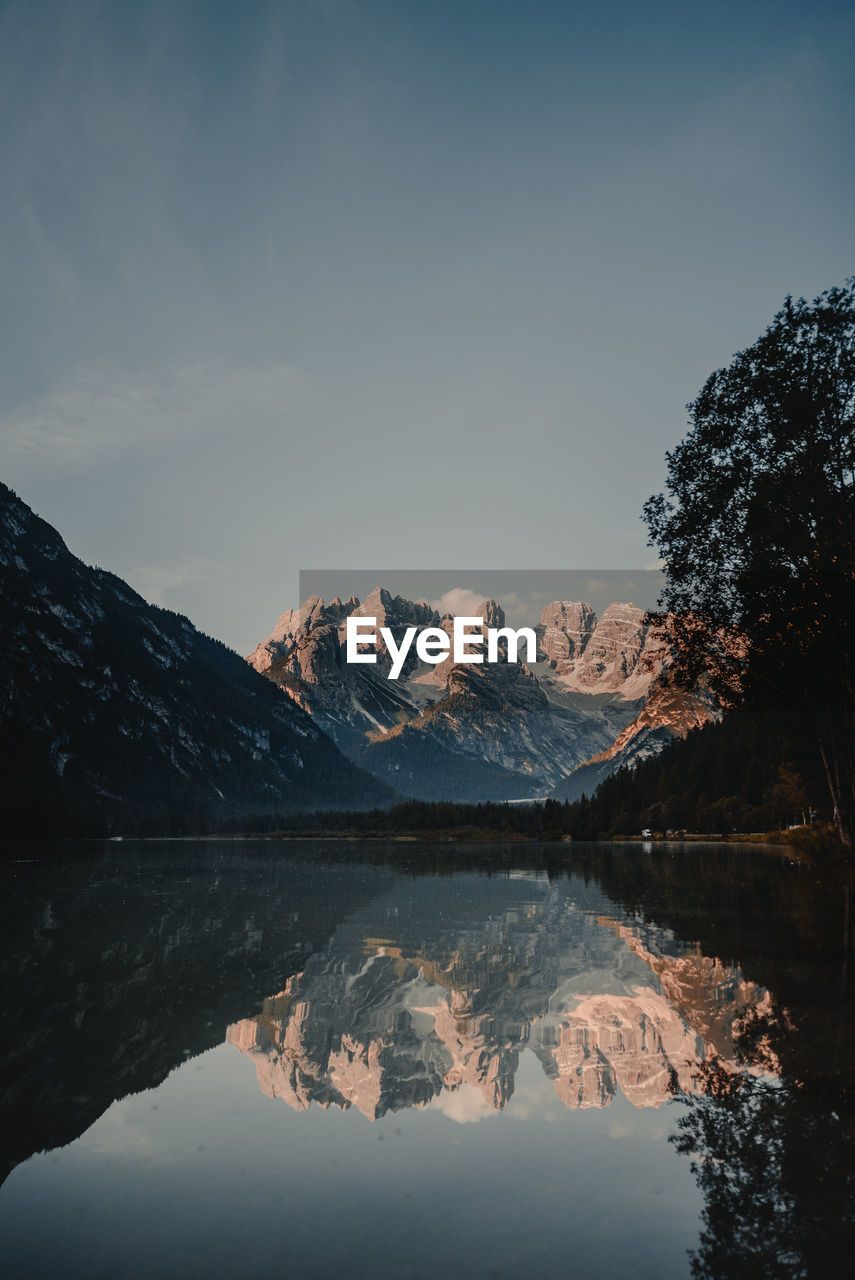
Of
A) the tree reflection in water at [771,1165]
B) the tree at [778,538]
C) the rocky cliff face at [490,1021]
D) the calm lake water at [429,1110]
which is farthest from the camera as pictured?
the tree at [778,538]

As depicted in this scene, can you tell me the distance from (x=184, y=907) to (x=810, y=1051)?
29.5 meters

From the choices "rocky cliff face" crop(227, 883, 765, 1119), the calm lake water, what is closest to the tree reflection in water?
the calm lake water

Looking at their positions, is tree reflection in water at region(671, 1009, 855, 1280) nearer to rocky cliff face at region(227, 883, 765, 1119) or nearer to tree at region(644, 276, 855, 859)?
rocky cliff face at region(227, 883, 765, 1119)

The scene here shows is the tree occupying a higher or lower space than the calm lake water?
higher

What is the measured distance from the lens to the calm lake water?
7.04 metres

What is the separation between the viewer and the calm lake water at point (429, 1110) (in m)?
7.04

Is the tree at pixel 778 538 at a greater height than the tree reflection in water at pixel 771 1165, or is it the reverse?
the tree at pixel 778 538

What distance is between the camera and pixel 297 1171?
28.3 feet

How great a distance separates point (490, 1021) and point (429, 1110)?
4.13 meters

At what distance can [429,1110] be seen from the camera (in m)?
10.6

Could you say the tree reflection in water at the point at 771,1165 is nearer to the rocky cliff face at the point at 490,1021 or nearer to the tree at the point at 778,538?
the rocky cliff face at the point at 490,1021

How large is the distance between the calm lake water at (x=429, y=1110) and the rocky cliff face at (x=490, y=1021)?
68 millimetres

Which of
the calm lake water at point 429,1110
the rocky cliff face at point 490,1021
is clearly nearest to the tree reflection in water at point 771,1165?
the calm lake water at point 429,1110

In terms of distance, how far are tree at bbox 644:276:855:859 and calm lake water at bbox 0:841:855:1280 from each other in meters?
10.6
